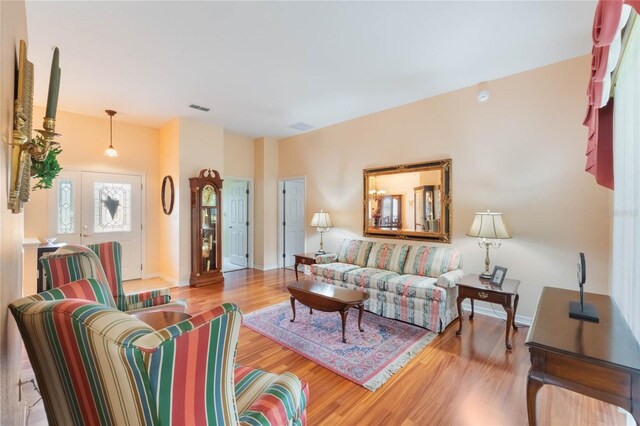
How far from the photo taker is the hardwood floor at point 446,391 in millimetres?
1870

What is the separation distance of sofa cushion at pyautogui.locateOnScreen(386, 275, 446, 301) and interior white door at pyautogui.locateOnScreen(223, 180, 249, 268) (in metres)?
4.06

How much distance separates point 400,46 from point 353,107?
5.80 ft

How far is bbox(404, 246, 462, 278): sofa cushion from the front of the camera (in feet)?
12.0

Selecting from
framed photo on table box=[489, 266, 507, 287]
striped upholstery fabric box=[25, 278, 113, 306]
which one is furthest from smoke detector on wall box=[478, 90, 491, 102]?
striped upholstery fabric box=[25, 278, 113, 306]

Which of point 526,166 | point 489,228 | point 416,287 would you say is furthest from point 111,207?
point 526,166

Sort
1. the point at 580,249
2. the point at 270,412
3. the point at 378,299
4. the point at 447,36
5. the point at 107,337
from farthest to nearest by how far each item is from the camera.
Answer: the point at 378,299, the point at 580,249, the point at 447,36, the point at 270,412, the point at 107,337

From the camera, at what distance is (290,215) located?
653cm

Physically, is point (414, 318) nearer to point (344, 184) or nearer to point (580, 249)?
point (580, 249)

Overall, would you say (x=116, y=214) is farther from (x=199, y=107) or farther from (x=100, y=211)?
(x=199, y=107)

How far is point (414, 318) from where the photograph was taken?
10.8 feet

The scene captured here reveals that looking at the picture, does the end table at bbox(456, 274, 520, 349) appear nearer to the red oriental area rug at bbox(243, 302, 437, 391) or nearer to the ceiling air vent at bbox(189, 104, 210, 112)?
the red oriental area rug at bbox(243, 302, 437, 391)

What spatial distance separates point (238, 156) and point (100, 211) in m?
2.71

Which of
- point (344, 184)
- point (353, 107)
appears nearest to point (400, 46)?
point (353, 107)

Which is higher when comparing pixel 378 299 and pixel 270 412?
pixel 270 412
